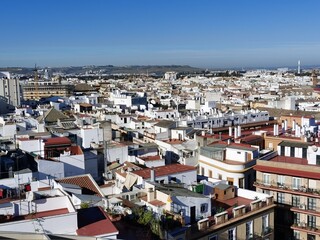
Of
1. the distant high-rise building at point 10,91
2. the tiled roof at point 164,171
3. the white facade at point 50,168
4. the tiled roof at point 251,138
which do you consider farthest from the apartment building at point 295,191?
the distant high-rise building at point 10,91

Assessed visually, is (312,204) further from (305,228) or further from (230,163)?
(230,163)

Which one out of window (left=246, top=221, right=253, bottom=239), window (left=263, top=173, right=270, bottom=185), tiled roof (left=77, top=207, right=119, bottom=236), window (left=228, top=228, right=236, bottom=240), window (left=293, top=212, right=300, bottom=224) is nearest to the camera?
tiled roof (left=77, top=207, right=119, bottom=236)

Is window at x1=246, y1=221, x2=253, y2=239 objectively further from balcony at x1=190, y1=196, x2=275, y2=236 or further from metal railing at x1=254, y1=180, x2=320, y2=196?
metal railing at x1=254, y1=180, x2=320, y2=196

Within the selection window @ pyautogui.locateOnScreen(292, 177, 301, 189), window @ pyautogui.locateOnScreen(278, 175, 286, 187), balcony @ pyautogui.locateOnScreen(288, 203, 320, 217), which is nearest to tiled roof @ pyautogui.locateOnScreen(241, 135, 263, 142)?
window @ pyautogui.locateOnScreen(278, 175, 286, 187)

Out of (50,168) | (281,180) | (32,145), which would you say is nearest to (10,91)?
(32,145)

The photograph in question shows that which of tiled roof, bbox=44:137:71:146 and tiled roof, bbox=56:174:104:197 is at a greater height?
tiled roof, bbox=44:137:71:146

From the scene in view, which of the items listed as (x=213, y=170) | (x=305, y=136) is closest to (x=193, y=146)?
(x=213, y=170)
